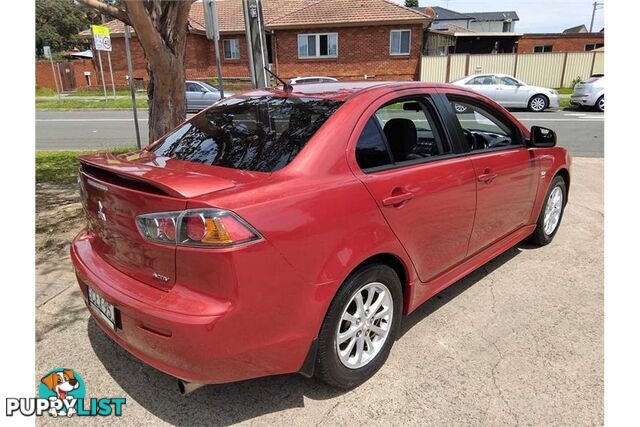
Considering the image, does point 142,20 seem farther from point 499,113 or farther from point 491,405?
point 491,405

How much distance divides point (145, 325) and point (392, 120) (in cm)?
197

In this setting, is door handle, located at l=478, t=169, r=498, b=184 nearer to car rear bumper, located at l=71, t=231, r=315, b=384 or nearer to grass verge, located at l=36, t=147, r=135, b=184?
car rear bumper, located at l=71, t=231, r=315, b=384

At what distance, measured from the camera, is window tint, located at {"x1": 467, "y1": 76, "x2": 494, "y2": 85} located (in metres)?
18.1

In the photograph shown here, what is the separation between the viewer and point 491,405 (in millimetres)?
2451

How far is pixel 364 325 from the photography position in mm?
2559

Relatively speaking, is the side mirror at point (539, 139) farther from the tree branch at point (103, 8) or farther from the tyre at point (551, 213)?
the tree branch at point (103, 8)

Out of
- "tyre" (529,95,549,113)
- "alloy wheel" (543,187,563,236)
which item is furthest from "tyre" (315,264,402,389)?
"tyre" (529,95,549,113)

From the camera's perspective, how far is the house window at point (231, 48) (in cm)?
2791

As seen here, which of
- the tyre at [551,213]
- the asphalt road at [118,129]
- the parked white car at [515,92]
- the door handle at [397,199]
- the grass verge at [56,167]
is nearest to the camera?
the door handle at [397,199]

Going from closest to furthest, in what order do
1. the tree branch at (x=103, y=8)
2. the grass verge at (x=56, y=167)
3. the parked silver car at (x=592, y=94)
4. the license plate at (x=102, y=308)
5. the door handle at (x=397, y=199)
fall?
the license plate at (x=102, y=308)
the door handle at (x=397, y=199)
the tree branch at (x=103, y=8)
the grass verge at (x=56, y=167)
the parked silver car at (x=592, y=94)

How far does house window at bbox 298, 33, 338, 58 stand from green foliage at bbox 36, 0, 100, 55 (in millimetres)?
32747

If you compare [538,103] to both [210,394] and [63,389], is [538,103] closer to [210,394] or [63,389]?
[210,394]

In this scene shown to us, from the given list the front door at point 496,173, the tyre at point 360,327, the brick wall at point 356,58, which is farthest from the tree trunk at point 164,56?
the brick wall at point 356,58

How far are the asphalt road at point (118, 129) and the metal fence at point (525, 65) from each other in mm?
7645
